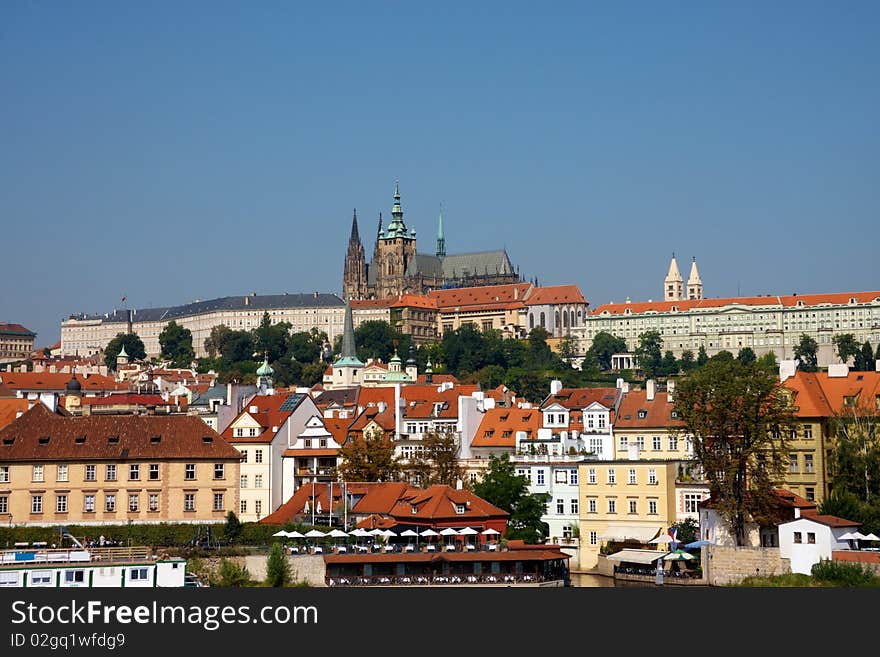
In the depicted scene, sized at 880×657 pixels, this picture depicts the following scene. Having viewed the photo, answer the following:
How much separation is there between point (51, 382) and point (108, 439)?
99.1 metres

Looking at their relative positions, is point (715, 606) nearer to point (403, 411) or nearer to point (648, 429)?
point (648, 429)

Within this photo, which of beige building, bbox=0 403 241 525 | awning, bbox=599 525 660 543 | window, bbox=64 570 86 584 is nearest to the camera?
window, bbox=64 570 86 584

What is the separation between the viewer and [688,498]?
71688mm

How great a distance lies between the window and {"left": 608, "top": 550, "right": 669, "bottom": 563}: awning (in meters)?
24.9

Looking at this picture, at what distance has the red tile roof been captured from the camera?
6825 cm

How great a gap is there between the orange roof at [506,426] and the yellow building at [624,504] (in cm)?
809

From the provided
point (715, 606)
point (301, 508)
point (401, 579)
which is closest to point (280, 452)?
point (301, 508)

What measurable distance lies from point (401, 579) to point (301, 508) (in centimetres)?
1414

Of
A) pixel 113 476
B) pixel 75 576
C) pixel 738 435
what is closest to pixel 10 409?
pixel 113 476

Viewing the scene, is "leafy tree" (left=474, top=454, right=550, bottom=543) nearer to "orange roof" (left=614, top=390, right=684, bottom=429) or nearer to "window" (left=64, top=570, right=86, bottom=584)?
"orange roof" (left=614, top=390, right=684, bottom=429)

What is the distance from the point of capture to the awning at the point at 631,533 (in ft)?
234

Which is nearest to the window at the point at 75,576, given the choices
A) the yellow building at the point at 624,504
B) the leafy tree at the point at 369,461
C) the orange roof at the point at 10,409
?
the leafy tree at the point at 369,461

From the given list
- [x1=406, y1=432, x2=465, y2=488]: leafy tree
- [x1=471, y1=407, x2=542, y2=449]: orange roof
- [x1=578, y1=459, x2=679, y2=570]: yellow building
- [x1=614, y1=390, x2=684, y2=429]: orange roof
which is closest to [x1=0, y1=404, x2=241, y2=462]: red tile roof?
[x1=406, y1=432, x2=465, y2=488]: leafy tree

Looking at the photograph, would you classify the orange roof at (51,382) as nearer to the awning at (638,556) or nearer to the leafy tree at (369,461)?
the leafy tree at (369,461)
